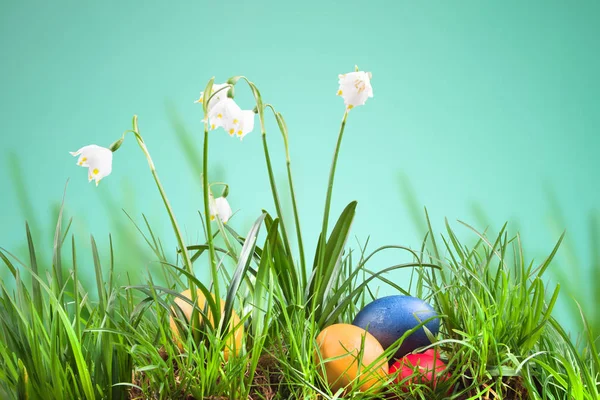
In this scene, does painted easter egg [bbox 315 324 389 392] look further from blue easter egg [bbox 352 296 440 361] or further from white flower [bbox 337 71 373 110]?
white flower [bbox 337 71 373 110]

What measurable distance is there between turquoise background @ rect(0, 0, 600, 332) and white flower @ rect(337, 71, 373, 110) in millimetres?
756

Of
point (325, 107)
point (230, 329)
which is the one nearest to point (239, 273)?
point (230, 329)

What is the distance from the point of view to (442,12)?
204 cm

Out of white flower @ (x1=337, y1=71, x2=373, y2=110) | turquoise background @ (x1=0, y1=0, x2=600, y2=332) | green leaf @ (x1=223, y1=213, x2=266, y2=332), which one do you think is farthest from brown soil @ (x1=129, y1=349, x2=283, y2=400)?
turquoise background @ (x1=0, y1=0, x2=600, y2=332)

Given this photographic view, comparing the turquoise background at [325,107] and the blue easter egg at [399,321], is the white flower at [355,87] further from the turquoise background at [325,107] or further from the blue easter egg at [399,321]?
the turquoise background at [325,107]

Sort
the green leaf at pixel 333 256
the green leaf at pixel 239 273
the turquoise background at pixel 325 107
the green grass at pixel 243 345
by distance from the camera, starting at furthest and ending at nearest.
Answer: the turquoise background at pixel 325 107 < the green leaf at pixel 333 256 < the green leaf at pixel 239 273 < the green grass at pixel 243 345

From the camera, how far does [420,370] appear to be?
3.50 ft

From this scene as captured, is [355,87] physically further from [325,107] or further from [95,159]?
[325,107]

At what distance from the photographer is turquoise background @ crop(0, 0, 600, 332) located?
1870 millimetres

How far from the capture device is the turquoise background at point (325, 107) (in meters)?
1.87

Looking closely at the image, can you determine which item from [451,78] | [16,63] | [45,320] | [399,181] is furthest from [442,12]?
[45,320]

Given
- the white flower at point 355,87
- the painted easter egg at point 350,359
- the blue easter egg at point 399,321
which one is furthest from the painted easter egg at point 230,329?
the white flower at point 355,87

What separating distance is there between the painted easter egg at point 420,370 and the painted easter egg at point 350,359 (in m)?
0.03

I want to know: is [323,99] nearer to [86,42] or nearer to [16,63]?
[86,42]
